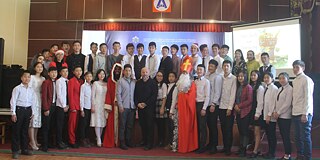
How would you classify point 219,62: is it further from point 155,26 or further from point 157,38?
point 155,26

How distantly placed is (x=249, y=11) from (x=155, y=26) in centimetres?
243

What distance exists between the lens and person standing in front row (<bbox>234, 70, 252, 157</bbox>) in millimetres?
4215

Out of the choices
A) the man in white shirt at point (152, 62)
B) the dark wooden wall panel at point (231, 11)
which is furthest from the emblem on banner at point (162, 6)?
the man in white shirt at point (152, 62)

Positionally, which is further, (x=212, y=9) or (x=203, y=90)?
(x=212, y=9)

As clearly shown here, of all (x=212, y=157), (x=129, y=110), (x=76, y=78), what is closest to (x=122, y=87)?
(x=129, y=110)

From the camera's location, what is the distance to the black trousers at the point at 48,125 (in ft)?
14.1

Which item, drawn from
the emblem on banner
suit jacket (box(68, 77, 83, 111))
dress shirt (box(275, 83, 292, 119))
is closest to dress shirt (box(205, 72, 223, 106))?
dress shirt (box(275, 83, 292, 119))

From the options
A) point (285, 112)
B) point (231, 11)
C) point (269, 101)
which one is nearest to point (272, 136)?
point (285, 112)

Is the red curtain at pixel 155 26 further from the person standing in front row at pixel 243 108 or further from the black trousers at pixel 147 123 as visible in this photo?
the person standing in front row at pixel 243 108

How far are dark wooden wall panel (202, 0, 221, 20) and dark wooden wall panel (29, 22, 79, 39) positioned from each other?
11.2ft

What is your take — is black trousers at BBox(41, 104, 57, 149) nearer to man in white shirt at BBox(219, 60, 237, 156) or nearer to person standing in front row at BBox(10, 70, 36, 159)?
person standing in front row at BBox(10, 70, 36, 159)

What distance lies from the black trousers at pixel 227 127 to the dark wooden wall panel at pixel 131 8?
439cm

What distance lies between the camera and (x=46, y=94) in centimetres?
436

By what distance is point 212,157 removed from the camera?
4148mm
